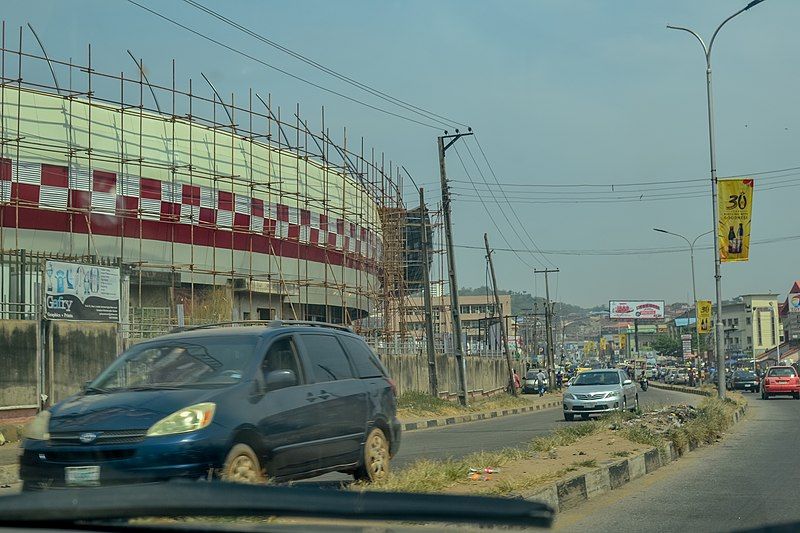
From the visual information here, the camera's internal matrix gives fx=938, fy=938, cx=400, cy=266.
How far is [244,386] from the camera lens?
7426mm

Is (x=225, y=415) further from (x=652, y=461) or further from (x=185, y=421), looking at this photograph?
(x=652, y=461)

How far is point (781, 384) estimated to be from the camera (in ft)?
132

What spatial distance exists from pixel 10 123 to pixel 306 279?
12.5 meters

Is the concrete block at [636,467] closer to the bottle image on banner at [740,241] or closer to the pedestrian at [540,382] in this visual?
the bottle image on banner at [740,241]

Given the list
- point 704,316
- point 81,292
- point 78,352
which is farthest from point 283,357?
point 704,316

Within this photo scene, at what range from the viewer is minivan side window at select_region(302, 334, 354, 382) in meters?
8.52

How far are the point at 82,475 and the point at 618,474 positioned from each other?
21.0 feet

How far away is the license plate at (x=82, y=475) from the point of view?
263 inches

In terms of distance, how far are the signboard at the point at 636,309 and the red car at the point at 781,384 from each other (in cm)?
9492

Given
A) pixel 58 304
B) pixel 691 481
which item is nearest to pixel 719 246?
pixel 691 481

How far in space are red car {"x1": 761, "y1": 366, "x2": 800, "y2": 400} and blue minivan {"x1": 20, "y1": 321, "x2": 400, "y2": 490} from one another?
34.9 meters

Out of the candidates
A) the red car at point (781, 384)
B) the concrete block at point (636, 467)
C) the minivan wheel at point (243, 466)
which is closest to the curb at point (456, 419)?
the red car at point (781, 384)

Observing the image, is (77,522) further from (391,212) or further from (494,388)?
(494,388)

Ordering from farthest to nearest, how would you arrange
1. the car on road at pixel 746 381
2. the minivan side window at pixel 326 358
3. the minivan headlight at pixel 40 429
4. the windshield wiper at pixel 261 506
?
the car on road at pixel 746 381 → the minivan side window at pixel 326 358 → the minivan headlight at pixel 40 429 → the windshield wiper at pixel 261 506
